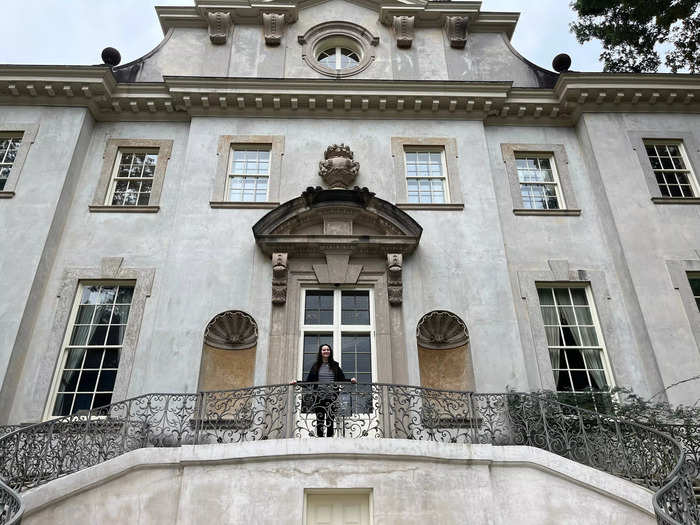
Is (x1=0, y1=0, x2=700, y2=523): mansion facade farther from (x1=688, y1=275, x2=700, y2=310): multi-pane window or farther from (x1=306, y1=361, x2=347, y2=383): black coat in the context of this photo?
(x1=306, y1=361, x2=347, y2=383): black coat

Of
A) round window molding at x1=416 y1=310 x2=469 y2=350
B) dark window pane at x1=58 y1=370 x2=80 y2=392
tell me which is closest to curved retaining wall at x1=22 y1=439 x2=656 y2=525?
round window molding at x1=416 y1=310 x2=469 y2=350

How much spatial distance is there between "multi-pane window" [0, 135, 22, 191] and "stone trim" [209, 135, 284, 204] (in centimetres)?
495

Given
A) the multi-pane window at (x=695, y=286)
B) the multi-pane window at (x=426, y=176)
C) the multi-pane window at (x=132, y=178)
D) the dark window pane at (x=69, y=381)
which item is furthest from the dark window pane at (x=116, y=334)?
the multi-pane window at (x=695, y=286)

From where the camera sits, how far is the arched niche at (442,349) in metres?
11.9

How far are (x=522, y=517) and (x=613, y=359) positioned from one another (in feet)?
15.5

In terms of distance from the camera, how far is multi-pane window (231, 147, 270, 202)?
14008mm

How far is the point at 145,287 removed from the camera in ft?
41.4

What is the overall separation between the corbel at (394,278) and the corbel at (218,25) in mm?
8384

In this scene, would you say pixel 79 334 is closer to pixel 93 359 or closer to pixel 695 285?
pixel 93 359

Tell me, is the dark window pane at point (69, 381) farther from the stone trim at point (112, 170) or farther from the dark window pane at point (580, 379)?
the dark window pane at point (580, 379)

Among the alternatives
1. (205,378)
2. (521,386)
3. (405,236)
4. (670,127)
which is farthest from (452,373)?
(670,127)

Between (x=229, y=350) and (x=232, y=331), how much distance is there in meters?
0.39

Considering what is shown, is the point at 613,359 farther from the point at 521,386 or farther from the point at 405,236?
the point at 405,236

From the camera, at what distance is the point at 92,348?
476 inches
